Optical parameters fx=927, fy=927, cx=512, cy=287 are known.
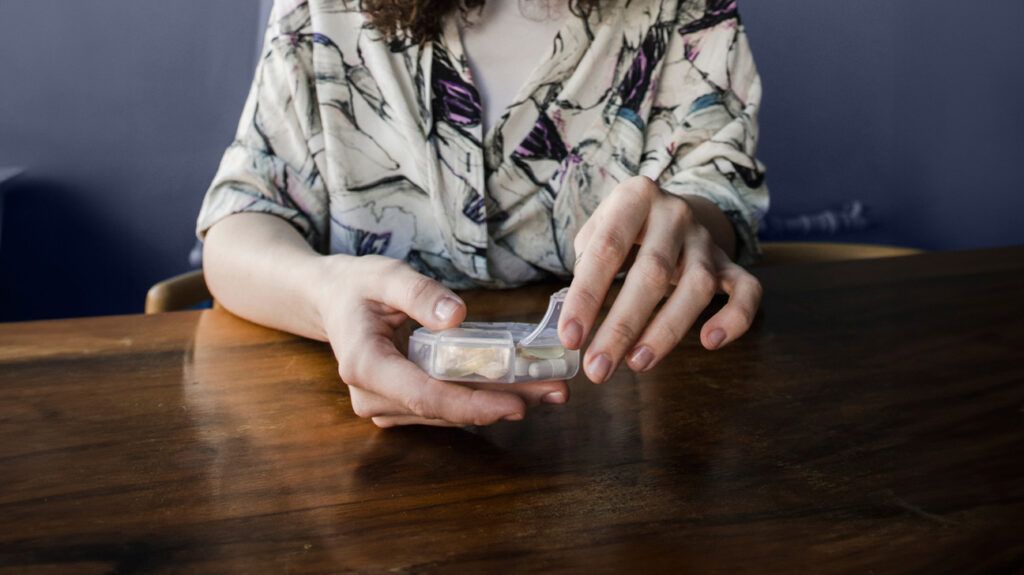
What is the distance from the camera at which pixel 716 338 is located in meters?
0.63

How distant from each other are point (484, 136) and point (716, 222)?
28 cm

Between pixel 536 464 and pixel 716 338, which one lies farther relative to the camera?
pixel 716 338

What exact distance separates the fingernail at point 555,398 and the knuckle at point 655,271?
98 mm

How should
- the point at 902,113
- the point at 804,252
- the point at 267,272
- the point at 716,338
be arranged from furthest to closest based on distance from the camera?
the point at 902,113 < the point at 804,252 < the point at 267,272 < the point at 716,338

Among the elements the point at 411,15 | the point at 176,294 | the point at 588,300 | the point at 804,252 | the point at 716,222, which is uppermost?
the point at 411,15

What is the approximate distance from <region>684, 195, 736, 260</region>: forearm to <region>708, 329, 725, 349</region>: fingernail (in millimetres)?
325

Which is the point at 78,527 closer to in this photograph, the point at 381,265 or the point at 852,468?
the point at 381,265

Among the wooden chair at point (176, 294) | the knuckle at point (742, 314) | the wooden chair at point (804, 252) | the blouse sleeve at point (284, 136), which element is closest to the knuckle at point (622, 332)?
the knuckle at point (742, 314)

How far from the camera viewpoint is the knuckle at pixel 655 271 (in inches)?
23.9

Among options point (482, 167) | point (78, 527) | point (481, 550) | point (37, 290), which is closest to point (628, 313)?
point (481, 550)

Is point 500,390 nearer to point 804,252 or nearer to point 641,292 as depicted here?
point 641,292

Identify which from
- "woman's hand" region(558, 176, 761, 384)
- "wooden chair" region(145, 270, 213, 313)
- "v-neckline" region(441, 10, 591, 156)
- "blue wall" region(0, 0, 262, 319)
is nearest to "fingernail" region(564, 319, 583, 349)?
"woman's hand" region(558, 176, 761, 384)

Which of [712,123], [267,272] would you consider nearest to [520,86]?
[712,123]

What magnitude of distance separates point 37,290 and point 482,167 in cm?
119
